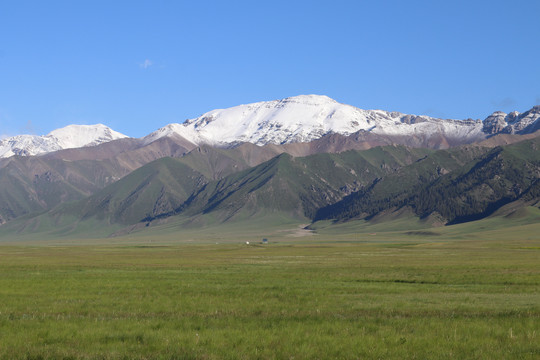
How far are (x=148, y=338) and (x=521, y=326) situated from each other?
570 inches

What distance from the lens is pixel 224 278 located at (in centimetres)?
5350

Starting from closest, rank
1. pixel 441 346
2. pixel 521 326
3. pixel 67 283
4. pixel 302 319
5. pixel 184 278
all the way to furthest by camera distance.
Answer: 1. pixel 441 346
2. pixel 521 326
3. pixel 302 319
4. pixel 67 283
5. pixel 184 278

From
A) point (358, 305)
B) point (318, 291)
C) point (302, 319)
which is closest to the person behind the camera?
point (302, 319)

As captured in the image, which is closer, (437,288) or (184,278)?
(437,288)

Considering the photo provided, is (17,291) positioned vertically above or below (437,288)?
above

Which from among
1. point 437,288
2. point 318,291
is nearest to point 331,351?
point 318,291

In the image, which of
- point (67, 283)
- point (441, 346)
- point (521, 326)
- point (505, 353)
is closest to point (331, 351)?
point (441, 346)

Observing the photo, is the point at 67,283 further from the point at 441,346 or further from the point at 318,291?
the point at 441,346

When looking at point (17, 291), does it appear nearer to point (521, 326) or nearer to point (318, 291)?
point (318, 291)

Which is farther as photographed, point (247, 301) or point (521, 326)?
point (247, 301)

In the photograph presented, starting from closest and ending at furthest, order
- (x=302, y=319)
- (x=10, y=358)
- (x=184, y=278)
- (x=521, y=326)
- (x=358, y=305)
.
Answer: (x=10, y=358) < (x=521, y=326) < (x=302, y=319) < (x=358, y=305) < (x=184, y=278)

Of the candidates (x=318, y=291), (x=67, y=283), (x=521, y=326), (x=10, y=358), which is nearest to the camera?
(x=10, y=358)

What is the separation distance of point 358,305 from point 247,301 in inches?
244

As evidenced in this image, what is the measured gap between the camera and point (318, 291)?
40906 mm
